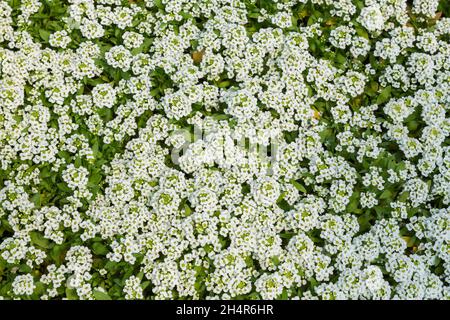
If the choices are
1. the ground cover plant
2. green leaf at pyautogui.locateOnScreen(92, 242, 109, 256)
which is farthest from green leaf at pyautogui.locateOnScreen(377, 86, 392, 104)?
green leaf at pyautogui.locateOnScreen(92, 242, 109, 256)

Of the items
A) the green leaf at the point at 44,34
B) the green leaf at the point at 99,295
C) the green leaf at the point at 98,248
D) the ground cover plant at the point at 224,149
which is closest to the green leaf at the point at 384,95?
the ground cover plant at the point at 224,149

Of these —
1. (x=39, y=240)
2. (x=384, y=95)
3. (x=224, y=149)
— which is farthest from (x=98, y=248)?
(x=384, y=95)

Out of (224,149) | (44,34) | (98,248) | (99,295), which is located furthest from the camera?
(44,34)

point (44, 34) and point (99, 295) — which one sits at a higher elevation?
point (44, 34)

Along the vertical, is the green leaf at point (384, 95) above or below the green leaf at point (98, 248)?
above

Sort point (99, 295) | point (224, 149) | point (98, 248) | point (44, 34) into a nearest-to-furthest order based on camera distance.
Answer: point (99, 295) → point (98, 248) → point (224, 149) → point (44, 34)

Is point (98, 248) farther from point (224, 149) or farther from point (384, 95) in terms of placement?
point (384, 95)

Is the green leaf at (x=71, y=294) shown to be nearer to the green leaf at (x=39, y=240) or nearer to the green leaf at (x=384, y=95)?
the green leaf at (x=39, y=240)
